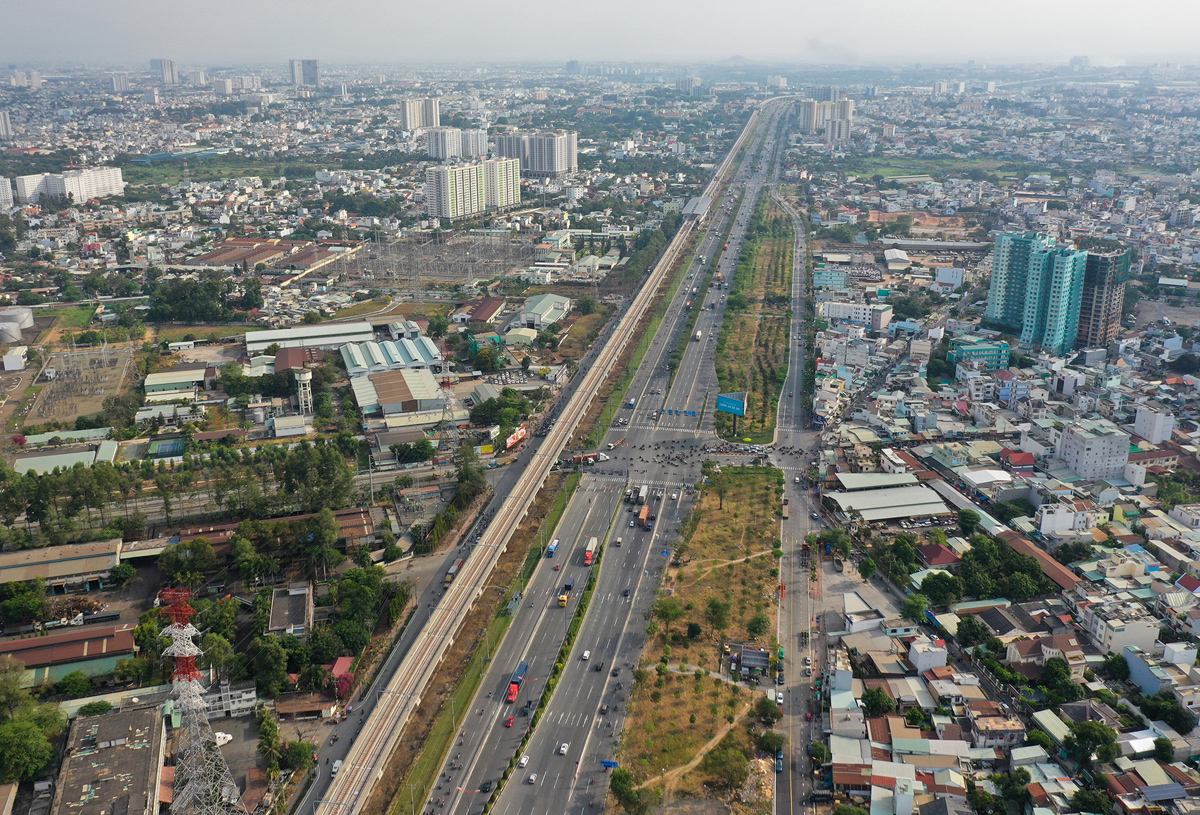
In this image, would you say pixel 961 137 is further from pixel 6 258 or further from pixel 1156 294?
pixel 6 258

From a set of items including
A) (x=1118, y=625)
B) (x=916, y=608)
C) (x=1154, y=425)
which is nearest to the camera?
(x=1118, y=625)

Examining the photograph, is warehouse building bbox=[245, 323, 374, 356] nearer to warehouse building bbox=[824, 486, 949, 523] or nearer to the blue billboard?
the blue billboard

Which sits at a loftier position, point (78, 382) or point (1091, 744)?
point (78, 382)

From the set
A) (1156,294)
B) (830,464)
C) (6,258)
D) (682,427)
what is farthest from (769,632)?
(6,258)

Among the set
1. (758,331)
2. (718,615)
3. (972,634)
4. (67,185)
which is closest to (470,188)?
(67,185)

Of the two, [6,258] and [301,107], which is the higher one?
[301,107]

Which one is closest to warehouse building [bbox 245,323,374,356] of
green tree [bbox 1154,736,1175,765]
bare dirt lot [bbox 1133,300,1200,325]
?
green tree [bbox 1154,736,1175,765]

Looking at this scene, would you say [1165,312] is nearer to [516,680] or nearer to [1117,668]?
[1117,668]

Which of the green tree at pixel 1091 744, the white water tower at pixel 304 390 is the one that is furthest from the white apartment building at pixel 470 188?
the green tree at pixel 1091 744
